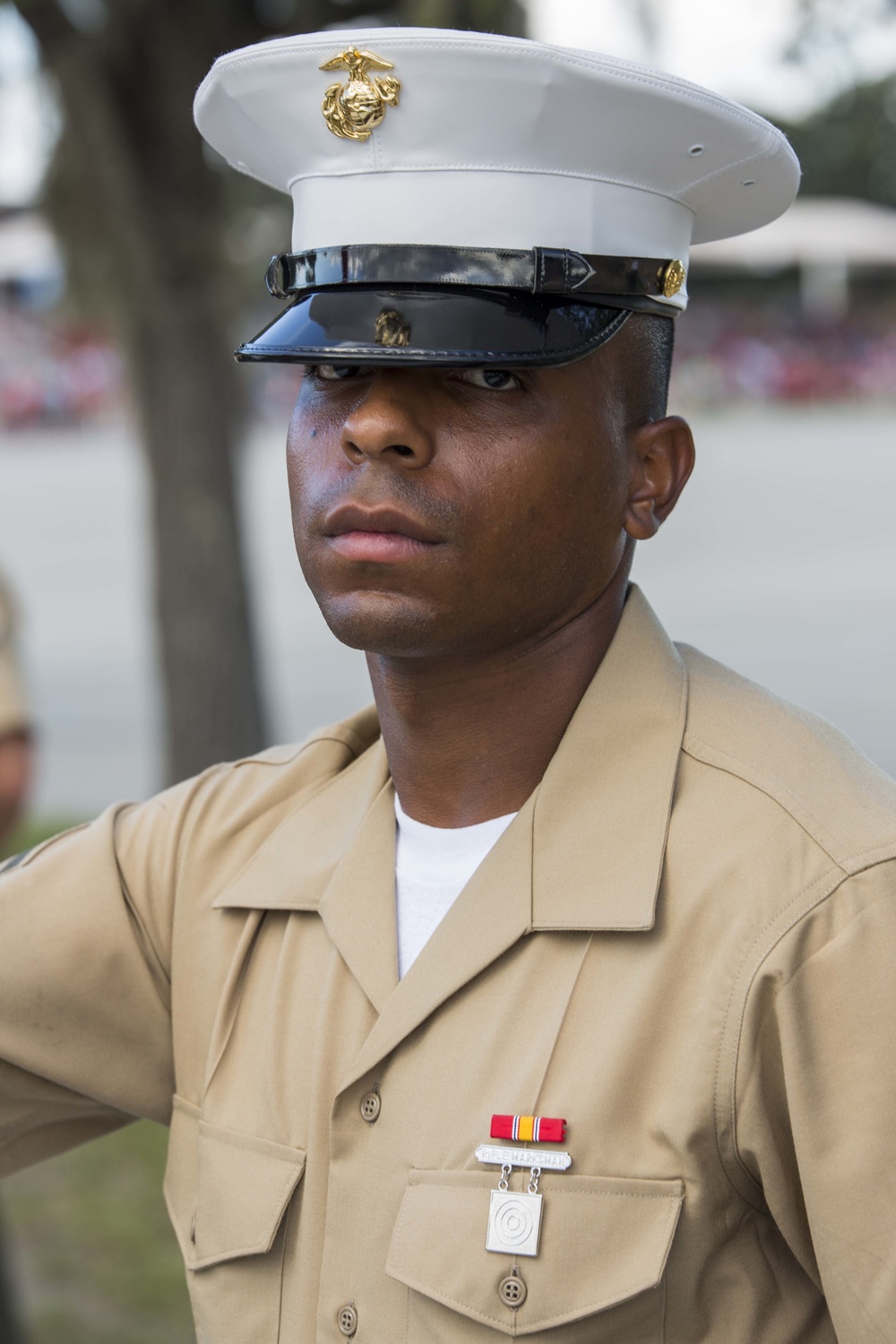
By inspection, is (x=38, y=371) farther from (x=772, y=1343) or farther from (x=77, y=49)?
(x=772, y=1343)

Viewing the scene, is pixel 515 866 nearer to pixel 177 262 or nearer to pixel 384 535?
pixel 384 535

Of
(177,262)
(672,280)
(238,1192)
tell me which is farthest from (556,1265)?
(177,262)

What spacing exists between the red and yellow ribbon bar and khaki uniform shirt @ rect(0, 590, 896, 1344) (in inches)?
0.5

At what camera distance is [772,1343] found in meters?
1.47

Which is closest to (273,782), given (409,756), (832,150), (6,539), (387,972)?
(409,756)

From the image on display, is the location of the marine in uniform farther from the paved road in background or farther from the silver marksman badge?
the paved road in background

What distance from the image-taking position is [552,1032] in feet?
4.83

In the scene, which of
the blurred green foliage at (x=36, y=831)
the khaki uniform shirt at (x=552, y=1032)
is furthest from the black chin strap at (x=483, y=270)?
the blurred green foliage at (x=36, y=831)

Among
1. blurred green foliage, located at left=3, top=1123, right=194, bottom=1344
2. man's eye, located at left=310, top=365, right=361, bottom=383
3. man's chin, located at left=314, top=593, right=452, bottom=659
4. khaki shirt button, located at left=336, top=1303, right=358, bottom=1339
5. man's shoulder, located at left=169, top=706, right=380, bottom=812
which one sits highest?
man's eye, located at left=310, top=365, right=361, bottom=383

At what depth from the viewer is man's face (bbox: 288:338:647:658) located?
1480mm

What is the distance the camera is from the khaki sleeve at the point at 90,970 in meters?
1.80

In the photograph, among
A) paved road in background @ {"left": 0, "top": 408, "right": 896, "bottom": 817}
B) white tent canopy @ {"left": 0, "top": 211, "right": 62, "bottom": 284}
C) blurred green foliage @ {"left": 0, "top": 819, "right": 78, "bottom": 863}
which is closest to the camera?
blurred green foliage @ {"left": 0, "top": 819, "right": 78, "bottom": 863}

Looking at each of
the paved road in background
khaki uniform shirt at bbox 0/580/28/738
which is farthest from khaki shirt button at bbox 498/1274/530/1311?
the paved road in background

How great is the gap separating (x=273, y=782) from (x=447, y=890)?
335 millimetres
